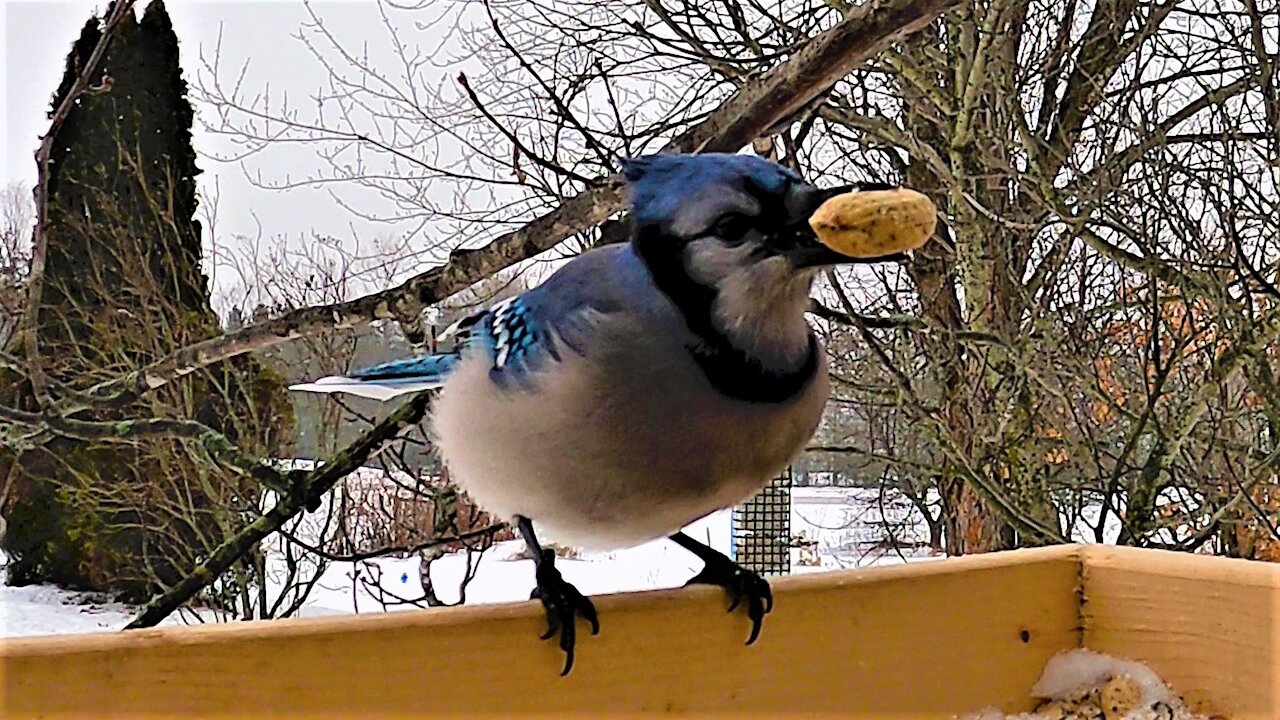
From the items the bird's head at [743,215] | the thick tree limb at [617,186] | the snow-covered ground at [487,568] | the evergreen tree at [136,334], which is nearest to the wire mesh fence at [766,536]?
the snow-covered ground at [487,568]

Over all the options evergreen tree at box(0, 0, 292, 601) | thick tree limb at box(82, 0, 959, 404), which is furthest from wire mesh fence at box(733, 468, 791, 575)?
thick tree limb at box(82, 0, 959, 404)

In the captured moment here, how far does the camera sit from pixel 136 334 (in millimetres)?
1921

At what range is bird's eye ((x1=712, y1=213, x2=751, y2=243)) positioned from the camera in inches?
26.4

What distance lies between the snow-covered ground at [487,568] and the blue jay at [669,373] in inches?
34.7

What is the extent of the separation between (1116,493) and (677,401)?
3.94 ft

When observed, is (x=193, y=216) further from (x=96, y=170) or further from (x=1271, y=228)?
(x=1271, y=228)

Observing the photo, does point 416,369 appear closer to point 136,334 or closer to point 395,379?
point 395,379

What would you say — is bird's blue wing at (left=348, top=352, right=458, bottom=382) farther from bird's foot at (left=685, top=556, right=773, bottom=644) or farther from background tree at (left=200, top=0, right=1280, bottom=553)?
background tree at (left=200, top=0, right=1280, bottom=553)

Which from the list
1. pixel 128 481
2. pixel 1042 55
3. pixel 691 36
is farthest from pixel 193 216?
pixel 1042 55

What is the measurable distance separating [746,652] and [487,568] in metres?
1.14

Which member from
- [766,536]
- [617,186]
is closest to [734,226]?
[617,186]

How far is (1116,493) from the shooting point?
1.71 metres

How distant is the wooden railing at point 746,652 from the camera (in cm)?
58

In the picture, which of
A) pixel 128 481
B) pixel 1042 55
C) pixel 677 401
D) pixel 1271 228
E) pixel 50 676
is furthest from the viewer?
pixel 128 481
